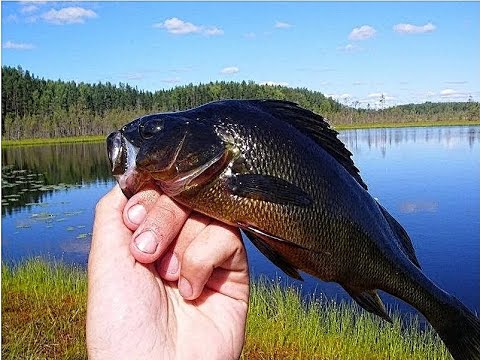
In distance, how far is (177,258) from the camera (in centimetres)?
219

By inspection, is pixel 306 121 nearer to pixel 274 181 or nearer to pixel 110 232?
pixel 274 181

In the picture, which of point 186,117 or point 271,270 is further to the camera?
point 271,270

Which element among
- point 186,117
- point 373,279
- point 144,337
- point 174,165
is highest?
point 186,117

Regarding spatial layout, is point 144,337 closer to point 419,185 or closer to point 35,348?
point 35,348

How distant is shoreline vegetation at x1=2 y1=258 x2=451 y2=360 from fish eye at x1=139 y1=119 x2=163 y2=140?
5.84 metres

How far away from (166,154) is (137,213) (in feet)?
0.88

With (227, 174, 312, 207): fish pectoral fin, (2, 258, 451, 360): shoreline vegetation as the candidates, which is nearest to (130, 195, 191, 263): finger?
(227, 174, 312, 207): fish pectoral fin

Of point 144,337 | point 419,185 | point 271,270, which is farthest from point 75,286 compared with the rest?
point 419,185

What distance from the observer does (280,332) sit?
25.9ft

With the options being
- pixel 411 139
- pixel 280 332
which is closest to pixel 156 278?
pixel 280 332

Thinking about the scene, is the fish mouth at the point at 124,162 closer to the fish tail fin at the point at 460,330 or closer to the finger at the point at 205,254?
the finger at the point at 205,254

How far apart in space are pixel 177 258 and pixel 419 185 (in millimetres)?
22601

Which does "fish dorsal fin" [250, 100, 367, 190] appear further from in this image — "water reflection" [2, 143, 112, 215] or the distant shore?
the distant shore

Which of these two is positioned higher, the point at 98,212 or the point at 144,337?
the point at 98,212
